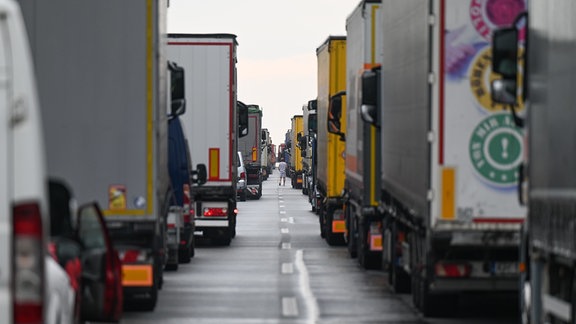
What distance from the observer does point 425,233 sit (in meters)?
15.5

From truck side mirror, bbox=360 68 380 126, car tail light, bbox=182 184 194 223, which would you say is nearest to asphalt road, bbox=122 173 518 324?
car tail light, bbox=182 184 194 223

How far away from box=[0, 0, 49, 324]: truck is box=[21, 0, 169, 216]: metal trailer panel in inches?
337

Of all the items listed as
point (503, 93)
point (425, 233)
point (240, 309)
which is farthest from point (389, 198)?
point (503, 93)

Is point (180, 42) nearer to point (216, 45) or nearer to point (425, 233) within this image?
point (216, 45)

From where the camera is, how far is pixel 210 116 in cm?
2920

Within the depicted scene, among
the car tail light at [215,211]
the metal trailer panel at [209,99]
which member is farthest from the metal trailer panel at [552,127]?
the car tail light at [215,211]

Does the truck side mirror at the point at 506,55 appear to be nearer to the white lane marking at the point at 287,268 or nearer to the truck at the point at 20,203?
the truck at the point at 20,203

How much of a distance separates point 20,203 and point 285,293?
42.8ft

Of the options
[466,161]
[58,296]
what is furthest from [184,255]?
[58,296]

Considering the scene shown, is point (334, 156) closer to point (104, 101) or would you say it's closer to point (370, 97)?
point (370, 97)

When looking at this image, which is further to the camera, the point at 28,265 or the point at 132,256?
the point at 132,256

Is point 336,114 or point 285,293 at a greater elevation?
point 336,114

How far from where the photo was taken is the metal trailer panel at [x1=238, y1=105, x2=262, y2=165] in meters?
59.1

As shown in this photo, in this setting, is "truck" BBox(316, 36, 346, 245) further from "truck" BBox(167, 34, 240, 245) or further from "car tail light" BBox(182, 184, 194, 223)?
"car tail light" BBox(182, 184, 194, 223)
